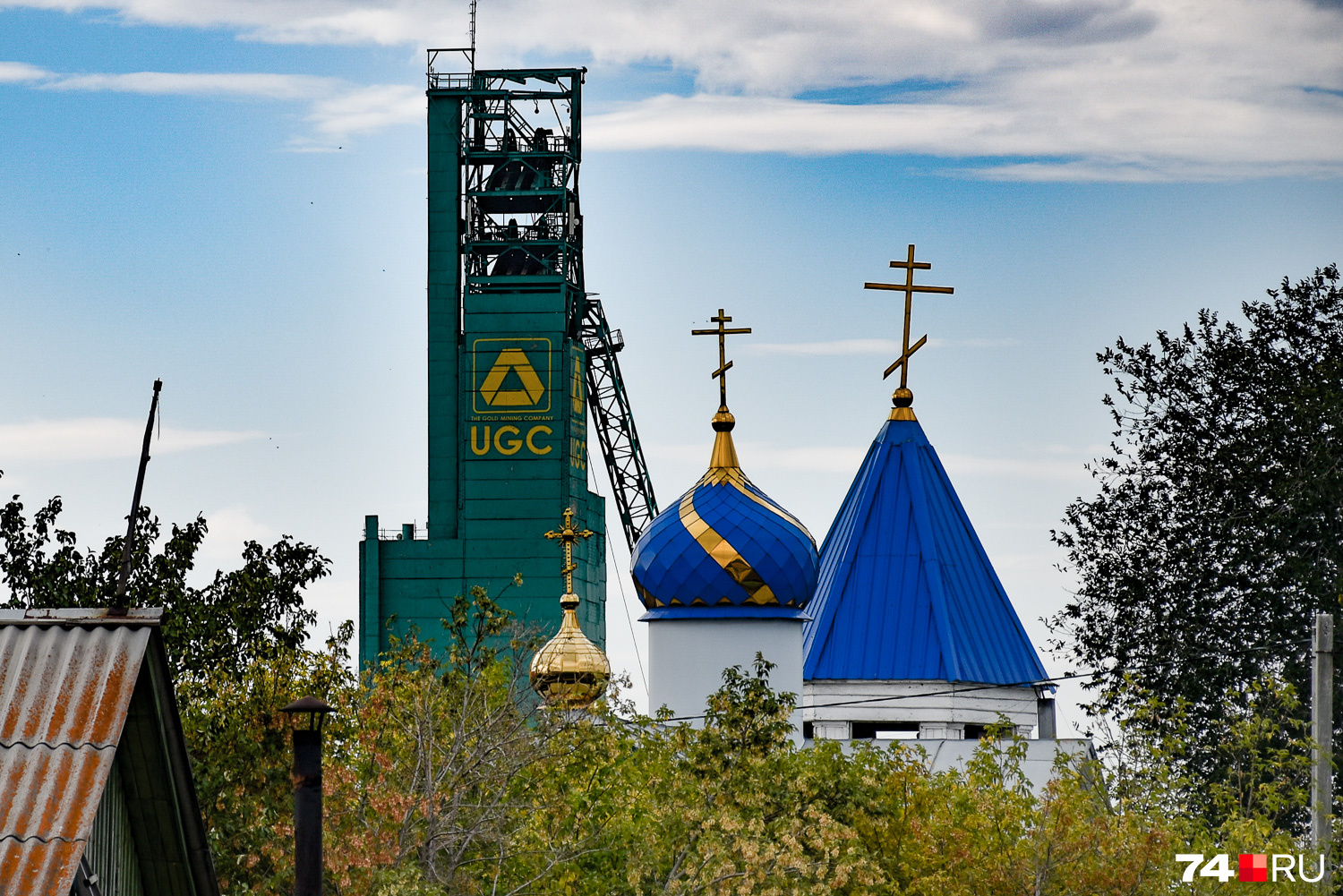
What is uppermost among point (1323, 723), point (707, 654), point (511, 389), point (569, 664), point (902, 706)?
point (511, 389)

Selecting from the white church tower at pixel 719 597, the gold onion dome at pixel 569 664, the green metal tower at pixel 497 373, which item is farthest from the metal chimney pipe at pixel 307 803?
the green metal tower at pixel 497 373

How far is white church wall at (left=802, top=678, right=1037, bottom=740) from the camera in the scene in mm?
29078

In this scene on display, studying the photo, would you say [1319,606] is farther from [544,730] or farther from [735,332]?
[544,730]

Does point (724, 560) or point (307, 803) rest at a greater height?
point (724, 560)

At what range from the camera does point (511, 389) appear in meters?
56.2

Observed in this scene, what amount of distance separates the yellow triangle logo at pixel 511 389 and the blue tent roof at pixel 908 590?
83.7 feet

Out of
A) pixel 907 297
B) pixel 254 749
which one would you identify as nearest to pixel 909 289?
pixel 907 297

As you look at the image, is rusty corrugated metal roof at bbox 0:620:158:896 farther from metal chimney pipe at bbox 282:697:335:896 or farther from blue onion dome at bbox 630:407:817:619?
blue onion dome at bbox 630:407:817:619

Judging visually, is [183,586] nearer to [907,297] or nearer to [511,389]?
[907,297]

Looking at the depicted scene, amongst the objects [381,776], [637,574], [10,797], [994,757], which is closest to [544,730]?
[381,776]

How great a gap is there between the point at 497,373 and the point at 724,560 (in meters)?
29.7

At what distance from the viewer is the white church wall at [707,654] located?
89.1 feet

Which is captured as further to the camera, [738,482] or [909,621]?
[909,621]

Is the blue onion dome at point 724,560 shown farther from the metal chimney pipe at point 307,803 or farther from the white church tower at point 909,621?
the metal chimney pipe at point 307,803
